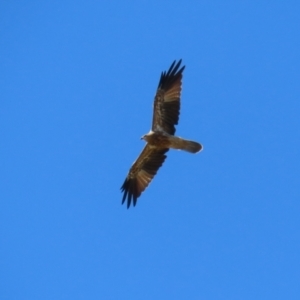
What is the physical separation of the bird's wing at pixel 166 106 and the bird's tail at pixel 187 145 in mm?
227

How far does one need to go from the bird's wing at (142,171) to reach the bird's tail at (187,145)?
60 cm

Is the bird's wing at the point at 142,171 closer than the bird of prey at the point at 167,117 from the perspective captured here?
No

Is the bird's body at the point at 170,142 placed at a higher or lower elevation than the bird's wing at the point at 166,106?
lower

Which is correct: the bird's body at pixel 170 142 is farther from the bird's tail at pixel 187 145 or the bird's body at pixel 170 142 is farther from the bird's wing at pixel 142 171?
the bird's wing at pixel 142 171

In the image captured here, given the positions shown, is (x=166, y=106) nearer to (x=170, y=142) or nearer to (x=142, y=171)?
(x=170, y=142)

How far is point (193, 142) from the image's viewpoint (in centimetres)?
1620

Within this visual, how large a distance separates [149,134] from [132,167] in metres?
1.28

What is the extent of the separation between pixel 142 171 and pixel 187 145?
5.13 ft

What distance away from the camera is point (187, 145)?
16.2 meters

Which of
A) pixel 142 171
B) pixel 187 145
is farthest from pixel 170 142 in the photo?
pixel 142 171

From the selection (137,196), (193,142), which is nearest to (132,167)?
(137,196)

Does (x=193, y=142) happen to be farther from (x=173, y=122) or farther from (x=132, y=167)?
(x=132, y=167)

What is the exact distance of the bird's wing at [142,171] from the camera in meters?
16.9

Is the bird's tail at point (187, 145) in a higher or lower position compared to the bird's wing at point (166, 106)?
lower
